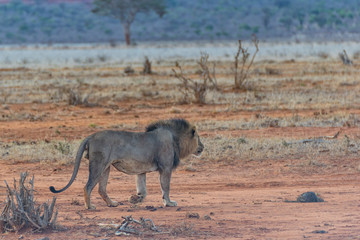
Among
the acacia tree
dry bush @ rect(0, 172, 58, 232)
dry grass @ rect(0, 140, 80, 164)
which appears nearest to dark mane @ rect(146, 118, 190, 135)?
dry bush @ rect(0, 172, 58, 232)

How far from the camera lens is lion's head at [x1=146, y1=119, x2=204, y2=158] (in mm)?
8695

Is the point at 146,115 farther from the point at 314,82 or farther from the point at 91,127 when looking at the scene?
the point at 314,82

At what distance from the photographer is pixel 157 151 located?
8406 mm

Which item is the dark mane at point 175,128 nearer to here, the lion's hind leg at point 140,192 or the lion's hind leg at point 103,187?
the lion's hind leg at point 140,192

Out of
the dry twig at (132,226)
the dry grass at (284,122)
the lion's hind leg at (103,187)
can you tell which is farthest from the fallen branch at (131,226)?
the dry grass at (284,122)

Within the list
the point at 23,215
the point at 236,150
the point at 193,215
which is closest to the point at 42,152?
the point at 236,150

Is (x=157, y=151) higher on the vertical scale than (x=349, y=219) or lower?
higher

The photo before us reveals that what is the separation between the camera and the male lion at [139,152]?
316 inches

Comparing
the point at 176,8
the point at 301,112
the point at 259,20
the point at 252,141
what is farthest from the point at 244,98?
the point at 176,8

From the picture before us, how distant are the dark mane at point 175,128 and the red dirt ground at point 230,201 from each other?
2.19ft

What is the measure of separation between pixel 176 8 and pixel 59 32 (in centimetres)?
2451

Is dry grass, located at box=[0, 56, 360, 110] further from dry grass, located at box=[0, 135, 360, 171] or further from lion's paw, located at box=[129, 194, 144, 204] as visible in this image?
Result: lion's paw, located at box=[129, 194, 144, 204]

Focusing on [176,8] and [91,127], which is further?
[176,8]

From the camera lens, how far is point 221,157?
1223cm
